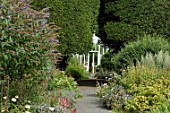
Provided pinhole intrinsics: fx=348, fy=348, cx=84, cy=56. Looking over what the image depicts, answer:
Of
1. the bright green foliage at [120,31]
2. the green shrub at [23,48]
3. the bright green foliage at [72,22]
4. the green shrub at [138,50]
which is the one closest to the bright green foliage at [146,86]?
the green shrub at [138,50]

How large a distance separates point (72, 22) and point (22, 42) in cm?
820

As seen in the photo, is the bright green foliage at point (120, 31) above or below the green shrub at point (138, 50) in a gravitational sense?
above

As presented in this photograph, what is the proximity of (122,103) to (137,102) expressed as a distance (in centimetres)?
49

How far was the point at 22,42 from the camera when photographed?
5.48 metres

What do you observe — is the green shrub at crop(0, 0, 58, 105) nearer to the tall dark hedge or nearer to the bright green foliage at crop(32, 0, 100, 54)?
the bright green foliage at crop(32, 0, 100, 54)

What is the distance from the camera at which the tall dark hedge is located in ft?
50.7

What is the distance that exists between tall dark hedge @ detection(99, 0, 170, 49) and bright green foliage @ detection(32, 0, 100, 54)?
187 centimetres

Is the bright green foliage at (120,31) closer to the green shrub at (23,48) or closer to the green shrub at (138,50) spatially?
the green shrub at (138,50)

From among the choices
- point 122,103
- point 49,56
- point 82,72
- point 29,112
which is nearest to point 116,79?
point 122,103

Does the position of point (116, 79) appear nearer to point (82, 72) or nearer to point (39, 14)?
point (39, 14)

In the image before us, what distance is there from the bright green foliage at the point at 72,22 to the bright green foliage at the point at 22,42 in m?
7.14

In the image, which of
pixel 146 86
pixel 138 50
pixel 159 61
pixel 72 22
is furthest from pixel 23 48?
pixel 72 22

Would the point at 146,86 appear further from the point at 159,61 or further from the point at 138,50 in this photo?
the point at 138,50

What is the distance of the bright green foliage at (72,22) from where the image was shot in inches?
522
